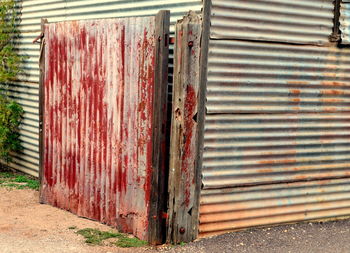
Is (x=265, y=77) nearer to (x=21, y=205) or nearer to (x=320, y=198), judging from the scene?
(x=320, y=198)

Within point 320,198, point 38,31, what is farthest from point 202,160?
point 38,31

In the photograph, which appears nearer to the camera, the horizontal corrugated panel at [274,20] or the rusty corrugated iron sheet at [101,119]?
the horizontal corrugated panel at [274,20]

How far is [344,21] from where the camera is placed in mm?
8219

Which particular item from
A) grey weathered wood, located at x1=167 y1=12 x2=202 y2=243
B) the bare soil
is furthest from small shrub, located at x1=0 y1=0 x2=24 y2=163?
grey weathered wood, located at x1=167 y1=12 x2=202 y2=243

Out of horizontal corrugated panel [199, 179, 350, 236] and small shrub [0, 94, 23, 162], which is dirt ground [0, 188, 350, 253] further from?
small shrub [0, 94, 23, 162]

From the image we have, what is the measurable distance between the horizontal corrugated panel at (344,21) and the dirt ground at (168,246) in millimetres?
2252

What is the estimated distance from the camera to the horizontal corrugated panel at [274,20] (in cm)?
730

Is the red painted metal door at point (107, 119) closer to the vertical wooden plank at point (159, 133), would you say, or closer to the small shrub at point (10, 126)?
the vertical wooden plank at point (159, 133)

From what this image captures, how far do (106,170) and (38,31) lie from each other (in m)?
3.84

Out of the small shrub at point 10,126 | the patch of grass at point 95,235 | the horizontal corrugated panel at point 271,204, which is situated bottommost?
the patch of grass at point 95,235

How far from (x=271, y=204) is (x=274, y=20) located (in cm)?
212

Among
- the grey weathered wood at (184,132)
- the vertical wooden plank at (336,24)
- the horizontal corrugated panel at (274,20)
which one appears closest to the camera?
the grey weathered wood at (184,132)

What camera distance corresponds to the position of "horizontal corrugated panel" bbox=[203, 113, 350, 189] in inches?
294

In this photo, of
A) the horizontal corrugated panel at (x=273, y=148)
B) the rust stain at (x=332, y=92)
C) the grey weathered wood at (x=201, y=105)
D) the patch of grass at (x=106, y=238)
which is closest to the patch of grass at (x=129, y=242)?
the patch of grass at (x=106, y=238)
